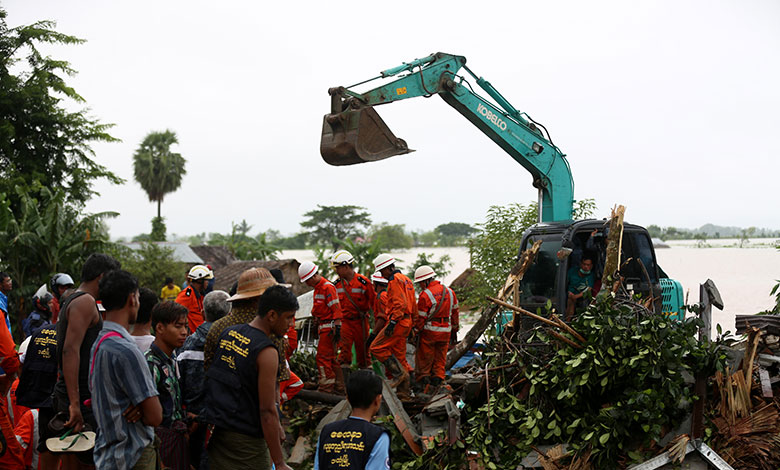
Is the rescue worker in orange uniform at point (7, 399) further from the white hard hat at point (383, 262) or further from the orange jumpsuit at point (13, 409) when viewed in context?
the white hard hat at point (383, 262)

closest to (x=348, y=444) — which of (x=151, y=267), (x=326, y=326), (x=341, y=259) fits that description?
(x=326, y=326)

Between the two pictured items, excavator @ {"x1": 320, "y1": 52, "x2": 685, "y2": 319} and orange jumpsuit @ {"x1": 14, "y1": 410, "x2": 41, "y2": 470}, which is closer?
orange jumpsuit @ {"x1": 14, "y1": 410, "x2": 41, "y2": 470}

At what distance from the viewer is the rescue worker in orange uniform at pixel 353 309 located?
827 cm

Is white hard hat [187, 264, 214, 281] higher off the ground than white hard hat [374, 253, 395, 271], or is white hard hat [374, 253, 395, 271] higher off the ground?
white hard hat [374, 253, 395, 271]

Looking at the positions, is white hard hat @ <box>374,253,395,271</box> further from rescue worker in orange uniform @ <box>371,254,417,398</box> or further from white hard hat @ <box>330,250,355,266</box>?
white hard hat @ <box>330,250,355,266</box>

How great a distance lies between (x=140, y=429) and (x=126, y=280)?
83 centimetres

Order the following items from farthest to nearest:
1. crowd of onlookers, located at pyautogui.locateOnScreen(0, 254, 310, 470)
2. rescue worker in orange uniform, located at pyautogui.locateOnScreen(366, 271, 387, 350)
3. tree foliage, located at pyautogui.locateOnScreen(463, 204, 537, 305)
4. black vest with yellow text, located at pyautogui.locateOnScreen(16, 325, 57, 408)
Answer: tree foliage, located at pyautogui.locateOnScreen(463, 204, 537, 305)
rescue worker in orange uniform, located at pyautogui.locateOnScreen(366, 271, 387, 350)
black vest with yellow text, located at pyautogui.locateOnScreen(16, 325, 57, 408)
crowd of onlookers, located at pyautogui.locateOnScreen(0, 254, 310, 470)

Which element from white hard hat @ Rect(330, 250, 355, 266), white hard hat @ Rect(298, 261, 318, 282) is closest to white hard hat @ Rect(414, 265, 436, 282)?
white hard hat @ Rect(330, 250, 355, 266)

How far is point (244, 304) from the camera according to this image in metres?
4.09

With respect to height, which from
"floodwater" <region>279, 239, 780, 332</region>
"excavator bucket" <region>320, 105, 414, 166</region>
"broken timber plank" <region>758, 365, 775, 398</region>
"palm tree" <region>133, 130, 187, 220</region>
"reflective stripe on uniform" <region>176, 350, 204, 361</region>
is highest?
"palm tree" <region>133, 130, 187, 220</region>

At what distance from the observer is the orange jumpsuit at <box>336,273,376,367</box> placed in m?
8.31

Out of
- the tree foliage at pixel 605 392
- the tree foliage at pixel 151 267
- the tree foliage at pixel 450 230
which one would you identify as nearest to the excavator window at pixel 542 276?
the tree foliage at pixel 605 392

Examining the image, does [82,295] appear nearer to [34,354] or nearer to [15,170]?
[34,354]

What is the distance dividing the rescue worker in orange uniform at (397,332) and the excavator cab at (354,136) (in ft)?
→ 5.91
